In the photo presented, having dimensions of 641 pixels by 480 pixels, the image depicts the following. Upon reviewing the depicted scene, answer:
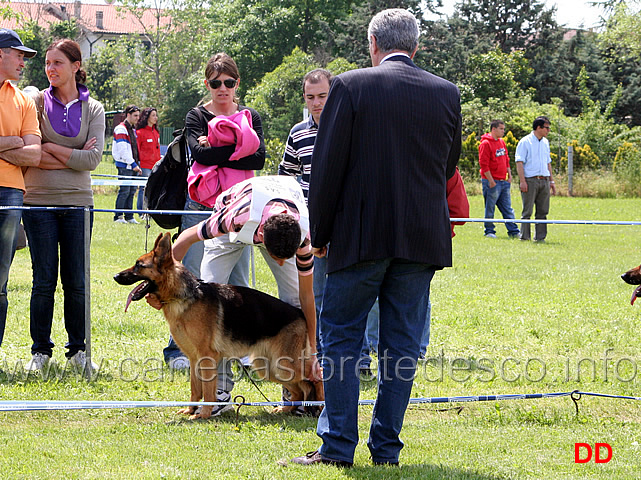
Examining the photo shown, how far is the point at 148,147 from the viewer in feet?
55.1

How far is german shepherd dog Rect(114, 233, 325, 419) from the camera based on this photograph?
4.93 meters

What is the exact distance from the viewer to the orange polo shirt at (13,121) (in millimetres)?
5406

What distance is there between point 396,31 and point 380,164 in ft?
2.25

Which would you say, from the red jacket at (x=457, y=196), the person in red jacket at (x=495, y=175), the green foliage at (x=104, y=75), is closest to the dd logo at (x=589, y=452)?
the red jacket at (x=457, y=196)

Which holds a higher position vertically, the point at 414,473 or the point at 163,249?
the point at 163,249

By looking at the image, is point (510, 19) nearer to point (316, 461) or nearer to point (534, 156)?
point (534, 156)

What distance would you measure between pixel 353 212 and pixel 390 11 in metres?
1.03

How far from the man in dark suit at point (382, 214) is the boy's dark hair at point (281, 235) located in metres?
0.61

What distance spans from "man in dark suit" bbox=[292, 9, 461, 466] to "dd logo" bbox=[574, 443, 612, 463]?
3.54ft

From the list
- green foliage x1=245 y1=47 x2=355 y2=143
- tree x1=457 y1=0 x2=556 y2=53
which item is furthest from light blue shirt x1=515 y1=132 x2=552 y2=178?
tree x1=457 y1=0 x2=556 y2=53

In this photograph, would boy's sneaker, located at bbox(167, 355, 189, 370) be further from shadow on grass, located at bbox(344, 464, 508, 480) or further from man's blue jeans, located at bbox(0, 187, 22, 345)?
shadow on grass, located at bbox(344, 464, 508, 480)

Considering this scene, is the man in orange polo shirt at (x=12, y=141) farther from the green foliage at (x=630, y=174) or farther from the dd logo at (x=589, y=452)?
the green foliage at (x=630, y=174)

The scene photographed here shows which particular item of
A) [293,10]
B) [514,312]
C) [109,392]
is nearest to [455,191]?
[109,392]

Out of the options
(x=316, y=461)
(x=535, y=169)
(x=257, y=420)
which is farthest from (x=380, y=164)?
(x=535, y=169)
